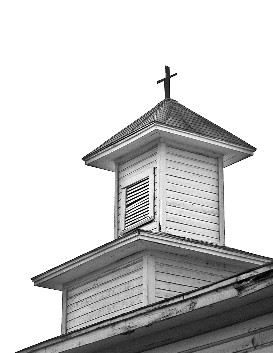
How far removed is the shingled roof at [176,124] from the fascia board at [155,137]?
2.4 inches

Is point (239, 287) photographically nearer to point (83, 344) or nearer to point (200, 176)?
point (83, 344)

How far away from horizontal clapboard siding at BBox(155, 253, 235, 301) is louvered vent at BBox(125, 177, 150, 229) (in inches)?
45.2

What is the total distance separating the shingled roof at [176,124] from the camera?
59.8ft

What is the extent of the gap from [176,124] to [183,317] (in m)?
7.74

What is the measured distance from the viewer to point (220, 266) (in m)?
17.8

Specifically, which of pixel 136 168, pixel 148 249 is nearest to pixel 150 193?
pixel 136 168

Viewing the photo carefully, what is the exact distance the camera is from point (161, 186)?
17984 millimetres

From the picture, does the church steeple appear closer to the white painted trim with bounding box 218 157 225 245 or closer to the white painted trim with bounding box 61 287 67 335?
the white painted trim with bounding box 218 157 225 245

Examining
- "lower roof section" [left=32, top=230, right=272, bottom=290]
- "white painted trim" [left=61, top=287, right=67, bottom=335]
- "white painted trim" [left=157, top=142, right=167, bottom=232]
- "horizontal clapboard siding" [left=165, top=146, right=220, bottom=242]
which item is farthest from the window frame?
"white painted trim" [left=61, top=287, right=67, bottom=335]

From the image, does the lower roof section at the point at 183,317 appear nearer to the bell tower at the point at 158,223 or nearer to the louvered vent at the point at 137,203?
the bell tower at the point at 158,223

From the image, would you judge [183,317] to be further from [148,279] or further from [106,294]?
[106,294]

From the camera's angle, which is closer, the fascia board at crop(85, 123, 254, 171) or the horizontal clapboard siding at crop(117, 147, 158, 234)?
the fascia board at crop(85, 123, 254, 171)

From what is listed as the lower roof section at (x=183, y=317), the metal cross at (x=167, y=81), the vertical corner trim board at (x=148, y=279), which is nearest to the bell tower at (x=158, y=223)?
the vertical corner trim board at (x=148, y=279)

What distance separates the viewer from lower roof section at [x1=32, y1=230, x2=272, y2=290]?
16.9 metres
